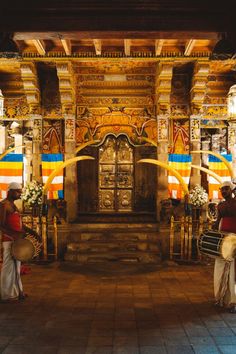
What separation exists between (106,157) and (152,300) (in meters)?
8.10

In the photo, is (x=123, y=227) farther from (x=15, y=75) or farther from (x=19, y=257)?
(x=15, y=75)

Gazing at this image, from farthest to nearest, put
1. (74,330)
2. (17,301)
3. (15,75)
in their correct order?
1. (15,75)
2. (17,301)
3. (74,330)

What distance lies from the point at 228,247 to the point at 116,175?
834 cm

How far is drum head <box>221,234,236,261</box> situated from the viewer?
6695 millimetres

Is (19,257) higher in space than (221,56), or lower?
lower

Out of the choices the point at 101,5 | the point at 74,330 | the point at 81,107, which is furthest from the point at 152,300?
the point at 81,107

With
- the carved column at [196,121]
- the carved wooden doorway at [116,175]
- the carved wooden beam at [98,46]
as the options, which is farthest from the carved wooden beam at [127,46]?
the carved wooden doorway at [116,175]

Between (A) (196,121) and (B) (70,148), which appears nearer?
(B) (70,148)

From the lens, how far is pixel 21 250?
729cm

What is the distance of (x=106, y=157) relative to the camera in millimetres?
14758

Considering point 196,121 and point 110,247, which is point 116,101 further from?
point 110,247

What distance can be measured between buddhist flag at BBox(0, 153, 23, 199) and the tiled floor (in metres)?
3.69

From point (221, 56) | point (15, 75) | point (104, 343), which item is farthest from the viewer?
point (15, 75)

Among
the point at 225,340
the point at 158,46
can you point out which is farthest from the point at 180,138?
the point at 225,340
